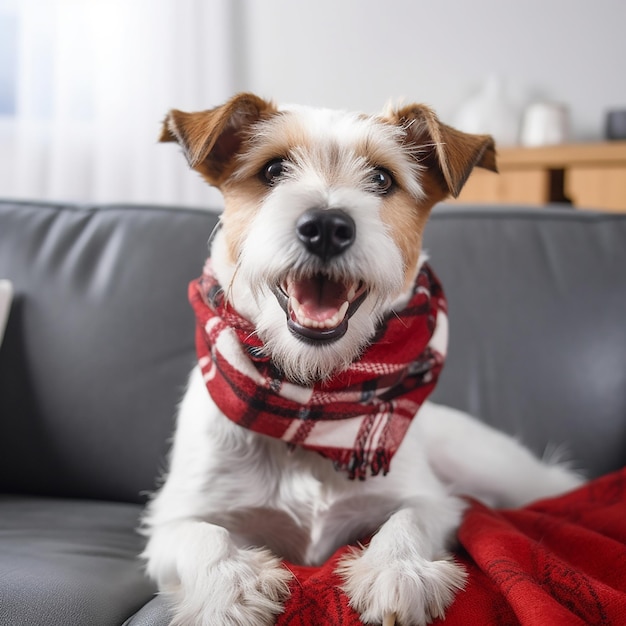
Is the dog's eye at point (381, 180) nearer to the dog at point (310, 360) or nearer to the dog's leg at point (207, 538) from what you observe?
the dog at point (310, 360)

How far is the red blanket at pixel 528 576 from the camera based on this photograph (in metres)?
1.12

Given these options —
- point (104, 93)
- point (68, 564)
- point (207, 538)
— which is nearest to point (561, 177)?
point (104, 93)

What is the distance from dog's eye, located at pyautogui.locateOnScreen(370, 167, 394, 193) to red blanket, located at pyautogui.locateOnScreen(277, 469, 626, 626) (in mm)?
684

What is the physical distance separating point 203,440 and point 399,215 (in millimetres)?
608

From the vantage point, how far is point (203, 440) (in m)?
1.51

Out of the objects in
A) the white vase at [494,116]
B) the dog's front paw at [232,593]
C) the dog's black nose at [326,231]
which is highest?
the white vase at [494,116]

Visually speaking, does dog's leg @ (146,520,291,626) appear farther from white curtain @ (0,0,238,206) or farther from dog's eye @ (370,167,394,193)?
white curtain @ (0,0,238,206)

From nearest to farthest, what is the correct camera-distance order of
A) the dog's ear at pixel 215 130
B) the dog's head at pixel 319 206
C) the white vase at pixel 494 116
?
the dog's head at pixel 319 206
the dog's ear at pixel 215 130
the white vase at pixel 494 116

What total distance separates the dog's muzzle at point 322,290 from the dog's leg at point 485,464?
0.66 m

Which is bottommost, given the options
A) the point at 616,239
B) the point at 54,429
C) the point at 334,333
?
the point at 54,429

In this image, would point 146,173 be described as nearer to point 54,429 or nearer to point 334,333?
point 54,429

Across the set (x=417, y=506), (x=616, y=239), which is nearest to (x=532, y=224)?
(x=616, y=239)

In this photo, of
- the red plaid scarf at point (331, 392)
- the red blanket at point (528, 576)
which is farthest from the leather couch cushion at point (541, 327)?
the red plaid scarf at point (331, 392)

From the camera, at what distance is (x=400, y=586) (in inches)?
44.4
